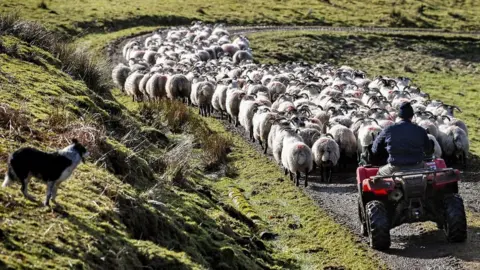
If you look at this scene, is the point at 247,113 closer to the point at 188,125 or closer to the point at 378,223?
the point at 188,125

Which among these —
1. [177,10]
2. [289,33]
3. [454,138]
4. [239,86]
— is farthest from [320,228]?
[177,10]

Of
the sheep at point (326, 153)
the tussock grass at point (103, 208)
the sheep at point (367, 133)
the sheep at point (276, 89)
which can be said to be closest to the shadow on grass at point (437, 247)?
the tussock grass at point (103, 208)

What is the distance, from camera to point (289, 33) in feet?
152

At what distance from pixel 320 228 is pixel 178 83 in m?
14.9

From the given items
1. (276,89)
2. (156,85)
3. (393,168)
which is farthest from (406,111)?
(156,85)

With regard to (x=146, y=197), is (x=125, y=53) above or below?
below

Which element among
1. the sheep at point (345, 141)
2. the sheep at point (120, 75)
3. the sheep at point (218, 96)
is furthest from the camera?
the sheep at point (120, 75)

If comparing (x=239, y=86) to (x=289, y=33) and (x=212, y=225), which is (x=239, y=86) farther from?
(x=289, y=33)

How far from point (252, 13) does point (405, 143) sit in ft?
147

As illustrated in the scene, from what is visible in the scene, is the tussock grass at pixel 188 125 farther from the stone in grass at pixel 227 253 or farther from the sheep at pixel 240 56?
the sheep at pixel 240 56

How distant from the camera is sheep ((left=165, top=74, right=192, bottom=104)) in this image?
27.3 metres

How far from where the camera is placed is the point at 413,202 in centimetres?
1180

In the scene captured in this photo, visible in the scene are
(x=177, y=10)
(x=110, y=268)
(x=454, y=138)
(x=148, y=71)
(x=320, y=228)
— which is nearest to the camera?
(x=110, y=268)

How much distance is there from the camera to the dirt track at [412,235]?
11156 millimetres
